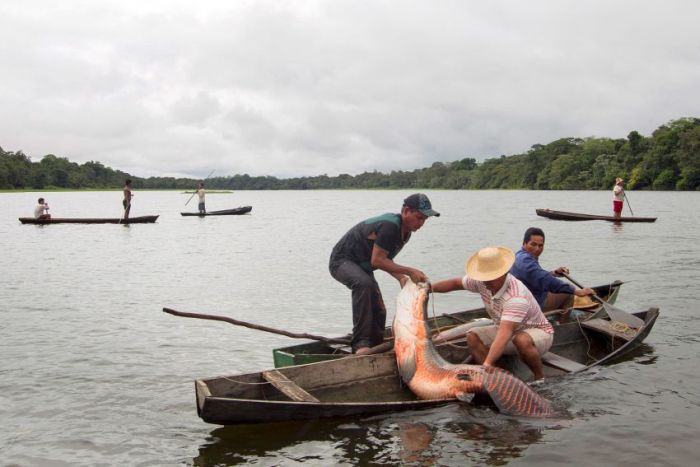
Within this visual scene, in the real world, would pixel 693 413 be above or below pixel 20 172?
below

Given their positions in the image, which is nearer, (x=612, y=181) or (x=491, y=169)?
(x=612, y=181)

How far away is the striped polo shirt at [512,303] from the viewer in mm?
6809

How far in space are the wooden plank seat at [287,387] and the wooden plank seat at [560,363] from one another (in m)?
3.19

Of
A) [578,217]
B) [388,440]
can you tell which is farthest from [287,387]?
[578,217]

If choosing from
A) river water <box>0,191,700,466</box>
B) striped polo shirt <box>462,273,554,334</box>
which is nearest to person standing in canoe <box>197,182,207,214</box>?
river water <box>0,191,700,466</box>

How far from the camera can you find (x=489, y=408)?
7.01m

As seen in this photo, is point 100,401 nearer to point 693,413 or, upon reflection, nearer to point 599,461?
point 599,461

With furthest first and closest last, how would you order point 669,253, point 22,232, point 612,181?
1. point 612,181
2. point 22,232
3. point 669,253

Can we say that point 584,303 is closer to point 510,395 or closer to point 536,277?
point 536,277

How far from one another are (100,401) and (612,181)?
3889 inches

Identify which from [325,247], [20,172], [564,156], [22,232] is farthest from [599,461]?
[20,172]

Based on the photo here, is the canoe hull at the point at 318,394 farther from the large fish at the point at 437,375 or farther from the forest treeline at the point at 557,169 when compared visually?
the forest treeline at the point at 557,169

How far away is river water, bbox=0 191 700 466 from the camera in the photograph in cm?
614

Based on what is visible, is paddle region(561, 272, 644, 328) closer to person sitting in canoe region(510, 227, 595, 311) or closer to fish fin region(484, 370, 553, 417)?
person sitting in canoe region(510, 227, 595, 311)
